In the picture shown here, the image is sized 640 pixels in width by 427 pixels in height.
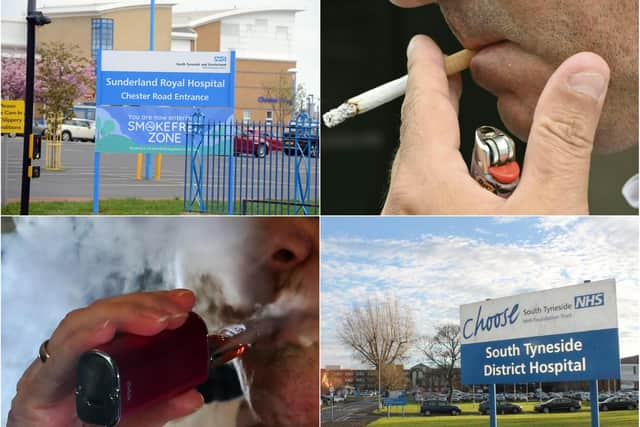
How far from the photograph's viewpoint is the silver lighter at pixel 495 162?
20.3ft

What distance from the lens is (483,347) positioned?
6484 mm

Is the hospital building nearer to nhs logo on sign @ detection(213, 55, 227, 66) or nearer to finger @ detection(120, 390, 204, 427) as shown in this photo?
nhs logo on sign @ detection(213, 55, 227, 66)

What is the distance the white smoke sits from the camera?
6.44 metres

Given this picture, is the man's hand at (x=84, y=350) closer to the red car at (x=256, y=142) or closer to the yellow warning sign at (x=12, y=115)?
the red car at (x=256, y=142)

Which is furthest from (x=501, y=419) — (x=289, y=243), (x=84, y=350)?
(x=84, y=350)

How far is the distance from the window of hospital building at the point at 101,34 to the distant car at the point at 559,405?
3921 mm

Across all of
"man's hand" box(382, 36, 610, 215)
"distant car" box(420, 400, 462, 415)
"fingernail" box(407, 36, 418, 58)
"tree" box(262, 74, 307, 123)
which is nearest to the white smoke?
"tree" box(262, 74, 307, 123)

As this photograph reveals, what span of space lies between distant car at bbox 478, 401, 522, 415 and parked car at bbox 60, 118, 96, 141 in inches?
130

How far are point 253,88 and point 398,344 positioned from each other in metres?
2.08

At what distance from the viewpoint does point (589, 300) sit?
6.32 meters

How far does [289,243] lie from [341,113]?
0.98m

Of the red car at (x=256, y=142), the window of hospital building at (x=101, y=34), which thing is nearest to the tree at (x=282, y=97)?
the red car at (x=256, y=142)

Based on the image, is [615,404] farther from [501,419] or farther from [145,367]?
[145,367]

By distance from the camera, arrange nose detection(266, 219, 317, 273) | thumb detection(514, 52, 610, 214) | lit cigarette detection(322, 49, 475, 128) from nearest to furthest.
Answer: thumb detection(514, 52, 610, 214)
lit cigarette detection(322, 49, 475, 128)
nose detection(266, 219, 317, 273)
